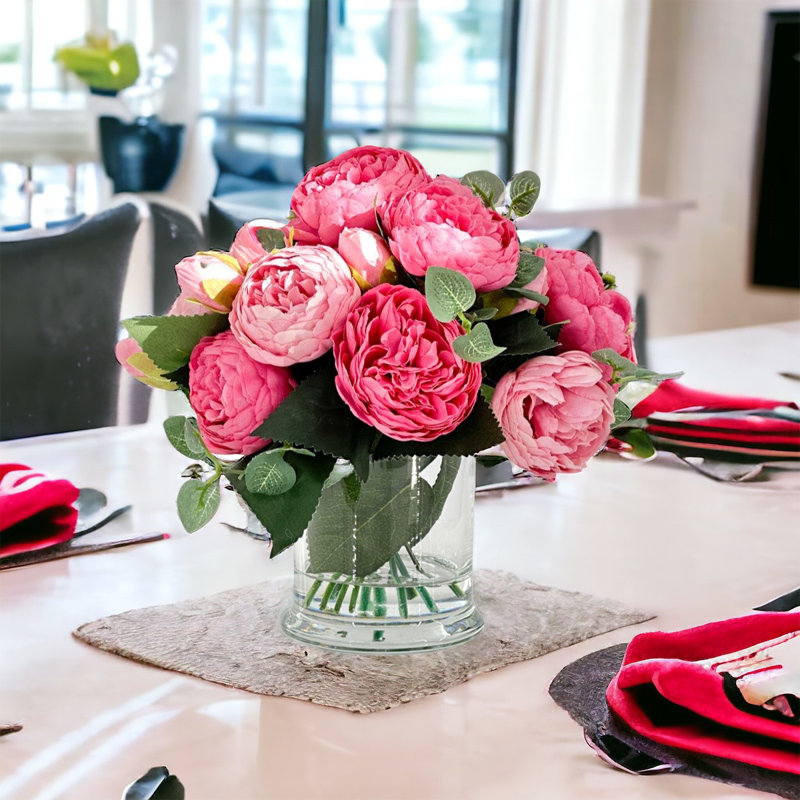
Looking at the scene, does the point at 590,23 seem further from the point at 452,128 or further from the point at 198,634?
the point at 198,634

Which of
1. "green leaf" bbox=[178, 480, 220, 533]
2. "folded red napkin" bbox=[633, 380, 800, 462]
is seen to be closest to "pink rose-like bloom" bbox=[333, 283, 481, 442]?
"green leaf" bbox=[178, 480, 220, 533]

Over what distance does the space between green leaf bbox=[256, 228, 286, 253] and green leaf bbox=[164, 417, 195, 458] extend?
107 mm

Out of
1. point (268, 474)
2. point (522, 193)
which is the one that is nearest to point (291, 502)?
point (268, 474)

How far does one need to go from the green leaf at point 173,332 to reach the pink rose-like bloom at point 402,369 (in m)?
0.08

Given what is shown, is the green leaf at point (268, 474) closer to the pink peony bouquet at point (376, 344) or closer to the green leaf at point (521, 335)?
the pink peony bouquet at point (376, 344)

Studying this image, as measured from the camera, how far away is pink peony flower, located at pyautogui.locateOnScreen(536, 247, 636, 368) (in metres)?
0.63

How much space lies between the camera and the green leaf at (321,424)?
0.58 metres

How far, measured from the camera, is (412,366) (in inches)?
22.4

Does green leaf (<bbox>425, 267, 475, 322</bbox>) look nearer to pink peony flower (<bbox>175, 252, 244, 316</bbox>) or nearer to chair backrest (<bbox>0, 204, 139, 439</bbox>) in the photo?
pink peony flower (<bbox>175, 252, 244, 316</bbox>)

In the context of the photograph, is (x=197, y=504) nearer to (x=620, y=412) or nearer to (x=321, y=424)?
(x=321, y=424)

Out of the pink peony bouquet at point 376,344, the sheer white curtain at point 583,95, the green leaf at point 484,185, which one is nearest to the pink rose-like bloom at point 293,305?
the pink peony bouquet at point 376,344

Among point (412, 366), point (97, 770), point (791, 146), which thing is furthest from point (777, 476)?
point (791, 146)

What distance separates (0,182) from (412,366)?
129 inches

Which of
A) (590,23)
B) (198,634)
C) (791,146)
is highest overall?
(590,23)
